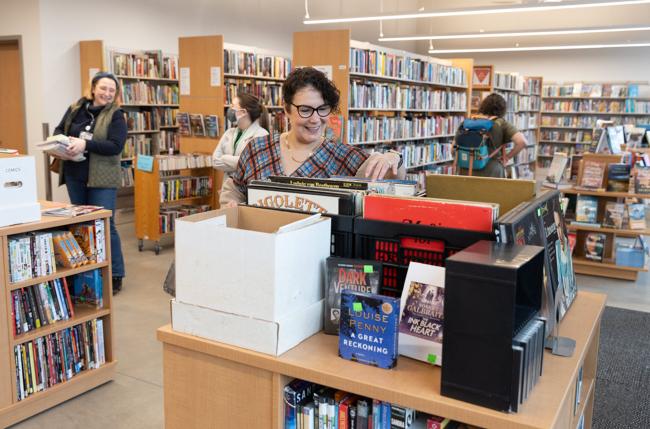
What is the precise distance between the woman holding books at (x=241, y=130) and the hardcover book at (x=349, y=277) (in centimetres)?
385

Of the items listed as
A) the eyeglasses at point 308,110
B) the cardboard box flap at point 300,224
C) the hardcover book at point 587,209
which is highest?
the eyeglasses at point 308,110

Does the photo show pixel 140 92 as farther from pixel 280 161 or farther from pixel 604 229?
pixel 280 161

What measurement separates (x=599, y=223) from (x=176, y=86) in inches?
236

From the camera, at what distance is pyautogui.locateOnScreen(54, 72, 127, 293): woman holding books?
4383 millimetres

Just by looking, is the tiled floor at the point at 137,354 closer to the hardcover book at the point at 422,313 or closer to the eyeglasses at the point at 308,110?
the eyeglasses at the point at 308,110

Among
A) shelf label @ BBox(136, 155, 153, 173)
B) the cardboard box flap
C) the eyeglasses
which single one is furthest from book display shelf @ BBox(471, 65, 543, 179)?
the cardboard box flap

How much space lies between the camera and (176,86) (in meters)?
8.70

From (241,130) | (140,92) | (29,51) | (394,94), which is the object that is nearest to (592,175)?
(394,94)

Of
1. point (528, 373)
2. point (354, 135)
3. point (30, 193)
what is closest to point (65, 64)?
point (354, 135)

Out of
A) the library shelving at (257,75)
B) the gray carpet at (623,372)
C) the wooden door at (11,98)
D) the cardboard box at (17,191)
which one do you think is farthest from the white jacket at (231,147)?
the wooden door at (11,98)

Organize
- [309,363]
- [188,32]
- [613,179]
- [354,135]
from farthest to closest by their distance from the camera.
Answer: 1. [188,32]
2. [354,135]
3. [613,179]
4. [309,363]

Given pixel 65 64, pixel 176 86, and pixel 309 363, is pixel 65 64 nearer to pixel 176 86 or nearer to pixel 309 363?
pixel 176 86

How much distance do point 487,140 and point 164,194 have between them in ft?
11.3

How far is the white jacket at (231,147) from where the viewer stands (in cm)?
540
